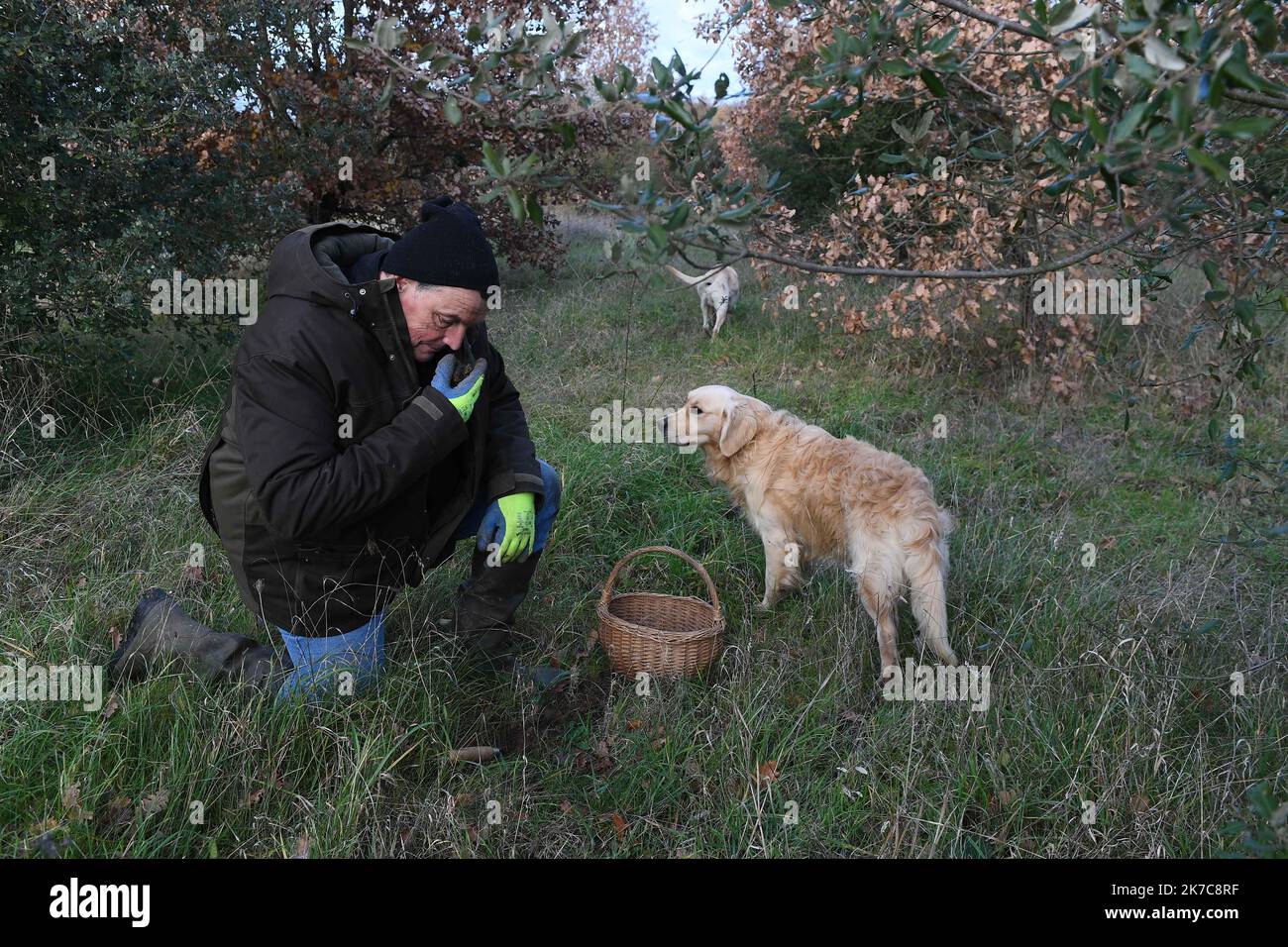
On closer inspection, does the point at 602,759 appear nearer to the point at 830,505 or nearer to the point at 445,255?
the point at 830,505

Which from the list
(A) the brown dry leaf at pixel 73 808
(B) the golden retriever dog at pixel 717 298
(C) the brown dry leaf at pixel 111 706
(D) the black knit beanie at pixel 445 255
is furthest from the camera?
(B) the golden retriever dog at pixel 717 298

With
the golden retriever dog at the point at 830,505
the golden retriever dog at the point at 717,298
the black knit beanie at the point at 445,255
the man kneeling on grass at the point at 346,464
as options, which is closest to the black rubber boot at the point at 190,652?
the man kneeling on grass at the point at 346,464

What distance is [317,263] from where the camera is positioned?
10.0 ft

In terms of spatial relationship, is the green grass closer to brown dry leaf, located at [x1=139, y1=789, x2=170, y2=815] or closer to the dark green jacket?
brown dry leaf, located at [x1=139, y1=789, x2=170, y2=815]

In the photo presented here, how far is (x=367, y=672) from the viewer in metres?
3.07

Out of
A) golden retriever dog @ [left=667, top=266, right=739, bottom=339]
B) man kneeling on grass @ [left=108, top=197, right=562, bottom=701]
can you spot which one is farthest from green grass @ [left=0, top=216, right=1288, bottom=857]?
golden retriever dog @ [left=667, top=266, right=739, bottom=339]

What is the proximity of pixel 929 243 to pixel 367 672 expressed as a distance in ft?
16.8

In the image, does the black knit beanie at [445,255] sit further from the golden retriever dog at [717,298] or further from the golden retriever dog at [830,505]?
the golden retriever dog at [717,298]

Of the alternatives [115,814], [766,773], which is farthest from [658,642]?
[115,814]

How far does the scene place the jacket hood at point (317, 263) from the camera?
298 centimetres

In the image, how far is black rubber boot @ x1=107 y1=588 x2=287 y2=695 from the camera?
2.99 m

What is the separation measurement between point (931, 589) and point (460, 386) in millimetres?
2141

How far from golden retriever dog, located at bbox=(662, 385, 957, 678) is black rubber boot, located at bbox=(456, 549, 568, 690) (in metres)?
1.26
